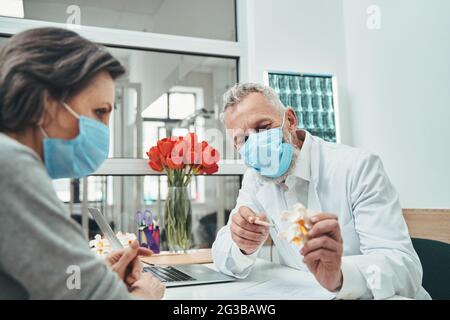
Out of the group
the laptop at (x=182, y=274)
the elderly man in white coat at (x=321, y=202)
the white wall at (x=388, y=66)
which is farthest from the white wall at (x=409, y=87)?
the laptop at (x=182, y=274)

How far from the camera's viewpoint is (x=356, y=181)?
933mm

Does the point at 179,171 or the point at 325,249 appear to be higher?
the point at 179,171

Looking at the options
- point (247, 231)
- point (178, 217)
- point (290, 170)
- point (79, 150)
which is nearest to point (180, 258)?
point (178, 217)

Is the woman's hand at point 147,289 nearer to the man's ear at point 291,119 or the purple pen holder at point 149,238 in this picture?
the man's ear at point 291,119

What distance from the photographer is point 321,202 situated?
926mm

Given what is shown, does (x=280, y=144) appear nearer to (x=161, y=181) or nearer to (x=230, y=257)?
(x=230, y=257)

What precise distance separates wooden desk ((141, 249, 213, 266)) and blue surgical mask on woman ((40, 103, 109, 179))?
701 millimetres

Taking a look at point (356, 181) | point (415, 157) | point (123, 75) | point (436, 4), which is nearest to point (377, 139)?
point (415, 157)

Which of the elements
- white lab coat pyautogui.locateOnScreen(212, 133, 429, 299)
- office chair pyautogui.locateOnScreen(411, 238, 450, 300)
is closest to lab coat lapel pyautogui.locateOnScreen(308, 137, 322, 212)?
white lab coat pyautogui.locateOnScreen(212, 133, 429, 299)

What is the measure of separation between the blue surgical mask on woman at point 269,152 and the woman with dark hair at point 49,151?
437 mm

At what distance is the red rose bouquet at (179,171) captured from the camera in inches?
52.9

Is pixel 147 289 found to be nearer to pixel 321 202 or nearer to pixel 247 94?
pixel 321 202

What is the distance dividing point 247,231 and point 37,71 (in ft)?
2.00
